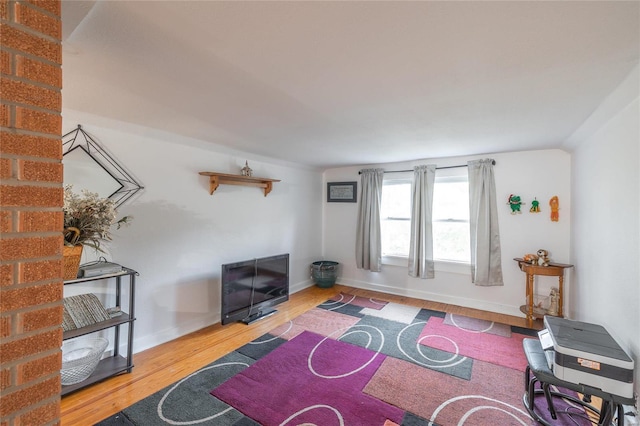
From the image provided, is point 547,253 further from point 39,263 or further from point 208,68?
point 39,263

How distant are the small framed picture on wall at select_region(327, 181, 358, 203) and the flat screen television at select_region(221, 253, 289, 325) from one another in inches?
66.3

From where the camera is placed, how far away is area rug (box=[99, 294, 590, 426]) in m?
1.90

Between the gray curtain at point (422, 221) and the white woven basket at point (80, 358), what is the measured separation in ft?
12.4

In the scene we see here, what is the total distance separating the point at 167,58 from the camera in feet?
4.59

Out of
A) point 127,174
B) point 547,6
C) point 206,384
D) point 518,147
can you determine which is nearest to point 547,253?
point 518,147

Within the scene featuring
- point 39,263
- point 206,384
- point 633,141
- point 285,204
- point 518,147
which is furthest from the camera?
point 285,204

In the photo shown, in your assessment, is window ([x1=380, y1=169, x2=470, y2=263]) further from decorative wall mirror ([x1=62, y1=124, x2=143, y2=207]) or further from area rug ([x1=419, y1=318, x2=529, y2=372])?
decorative wall mirror ([x1=62, y1=124, x2=143, y2=207])

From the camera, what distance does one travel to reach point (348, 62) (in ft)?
4.66

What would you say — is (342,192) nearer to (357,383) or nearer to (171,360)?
(357,383)

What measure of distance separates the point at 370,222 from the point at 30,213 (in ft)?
13.6

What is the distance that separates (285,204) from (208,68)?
9.97 ft

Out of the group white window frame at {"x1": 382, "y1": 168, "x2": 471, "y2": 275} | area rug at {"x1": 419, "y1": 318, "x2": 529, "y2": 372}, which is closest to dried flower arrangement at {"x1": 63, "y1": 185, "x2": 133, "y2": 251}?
area rug at {"x1": 419, "y1": 318, "x2": 529, "y2": 372}

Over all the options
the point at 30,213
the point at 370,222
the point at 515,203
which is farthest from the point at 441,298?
the point at 30,213

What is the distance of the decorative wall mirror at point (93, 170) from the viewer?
230cm
